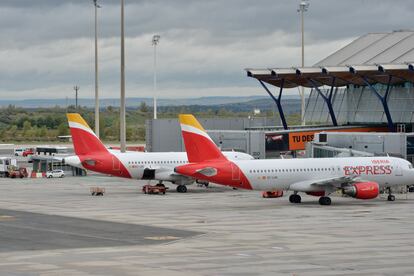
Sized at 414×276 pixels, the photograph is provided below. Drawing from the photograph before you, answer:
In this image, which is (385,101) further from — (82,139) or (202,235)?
(202,235)

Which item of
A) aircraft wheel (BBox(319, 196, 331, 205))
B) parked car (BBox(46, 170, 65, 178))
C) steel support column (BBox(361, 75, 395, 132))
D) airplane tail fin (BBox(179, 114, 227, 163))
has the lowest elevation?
aircraft wheel (BBox(319, 196, 331, 205))

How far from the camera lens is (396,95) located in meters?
121

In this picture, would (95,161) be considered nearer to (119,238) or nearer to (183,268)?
(119,238)

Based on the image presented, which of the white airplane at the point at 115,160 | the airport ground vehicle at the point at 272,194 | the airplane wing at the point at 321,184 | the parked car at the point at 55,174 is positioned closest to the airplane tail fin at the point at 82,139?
the white airplane at the point at 115,160

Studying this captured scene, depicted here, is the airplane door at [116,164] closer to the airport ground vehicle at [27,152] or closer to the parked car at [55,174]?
the parked car at [55,174]

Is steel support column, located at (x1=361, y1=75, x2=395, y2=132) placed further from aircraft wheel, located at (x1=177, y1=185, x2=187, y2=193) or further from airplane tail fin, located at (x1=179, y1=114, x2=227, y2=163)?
airplane tail fin, located at (x1=179, y1=114, x2=227, y2=163)

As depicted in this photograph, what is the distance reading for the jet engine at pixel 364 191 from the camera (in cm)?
7712

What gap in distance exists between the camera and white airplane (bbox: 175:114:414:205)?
76.9m

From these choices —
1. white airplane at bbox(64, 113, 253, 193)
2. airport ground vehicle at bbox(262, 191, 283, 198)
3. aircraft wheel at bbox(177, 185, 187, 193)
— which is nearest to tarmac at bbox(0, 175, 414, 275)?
airport ground vehicle at bbox(262, 191, 283, 198)

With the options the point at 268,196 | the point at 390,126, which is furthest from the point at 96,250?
the point at 390,126

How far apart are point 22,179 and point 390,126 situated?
4400cm

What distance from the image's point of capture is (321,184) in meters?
78.5

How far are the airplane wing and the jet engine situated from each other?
2.91 ft

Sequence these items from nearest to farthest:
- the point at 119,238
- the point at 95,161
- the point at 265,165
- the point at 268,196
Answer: the point at 119,238 → the point at 265,165 → the point at 268,196 → the point at 95,161
